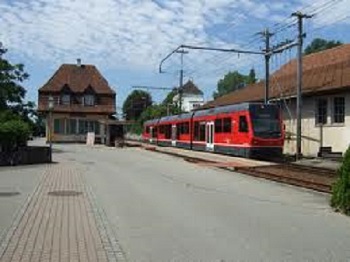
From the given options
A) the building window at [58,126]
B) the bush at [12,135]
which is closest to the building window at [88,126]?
the building window at [58,126]

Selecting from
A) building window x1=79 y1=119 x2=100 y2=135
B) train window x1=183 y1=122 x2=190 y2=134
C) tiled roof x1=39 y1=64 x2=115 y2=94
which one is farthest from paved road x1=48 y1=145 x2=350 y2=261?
tiled roof x1=39 y1=64 x2=115 y2=94

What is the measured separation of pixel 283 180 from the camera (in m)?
21.9

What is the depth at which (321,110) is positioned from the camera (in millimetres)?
41344

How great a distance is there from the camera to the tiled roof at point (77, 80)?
88688mm

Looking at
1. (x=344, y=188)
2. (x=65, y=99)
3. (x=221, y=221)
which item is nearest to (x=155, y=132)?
(x=65, y=99)

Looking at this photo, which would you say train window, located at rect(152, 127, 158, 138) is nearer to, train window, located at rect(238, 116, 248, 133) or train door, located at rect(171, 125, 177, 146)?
train door, located at rect(171, 125, 177, 146)

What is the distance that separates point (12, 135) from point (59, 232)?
64.3ft

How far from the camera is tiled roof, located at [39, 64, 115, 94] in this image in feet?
A: 291

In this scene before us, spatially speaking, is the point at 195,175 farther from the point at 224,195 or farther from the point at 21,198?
the point at 21,198

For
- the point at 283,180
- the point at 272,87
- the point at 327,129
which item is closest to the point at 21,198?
the point at 283,180

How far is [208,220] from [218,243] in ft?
8.10

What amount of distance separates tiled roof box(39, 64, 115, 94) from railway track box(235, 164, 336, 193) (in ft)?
206

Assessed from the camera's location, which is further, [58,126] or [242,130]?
[58,126]

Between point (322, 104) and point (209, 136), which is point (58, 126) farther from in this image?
point (322, 104)
